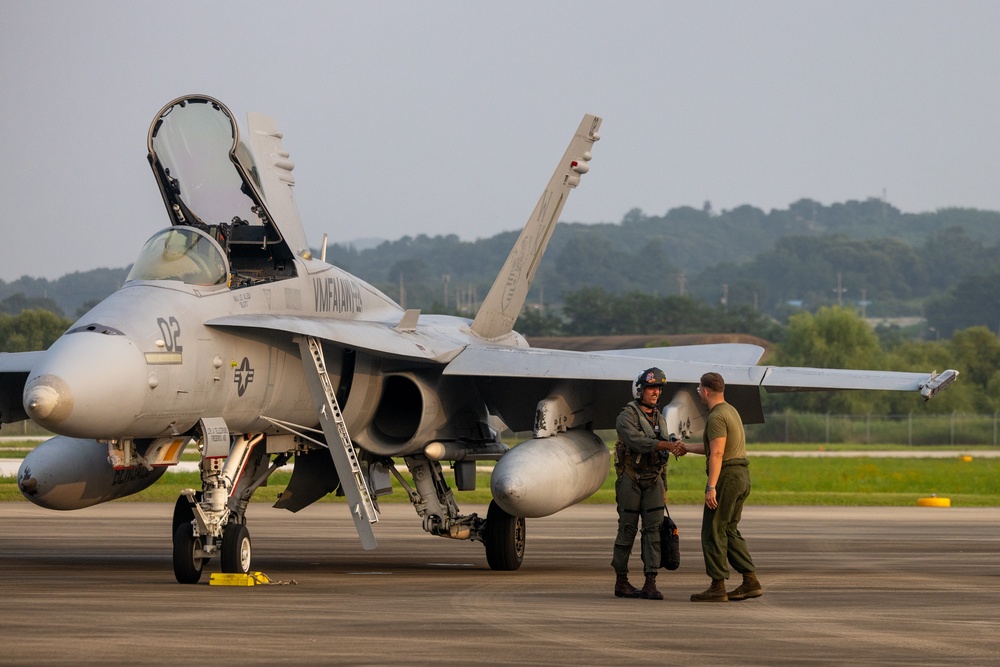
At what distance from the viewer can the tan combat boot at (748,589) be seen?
1128 centimetres

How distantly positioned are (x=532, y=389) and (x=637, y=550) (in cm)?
332

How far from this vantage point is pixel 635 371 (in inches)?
561

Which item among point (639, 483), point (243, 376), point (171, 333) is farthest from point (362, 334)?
point (639, 483)

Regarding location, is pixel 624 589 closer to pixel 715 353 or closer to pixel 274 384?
pixel 274 384

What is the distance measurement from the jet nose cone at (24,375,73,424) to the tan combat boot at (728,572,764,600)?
508cm

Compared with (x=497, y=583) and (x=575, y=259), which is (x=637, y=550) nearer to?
(x=497, y=583)

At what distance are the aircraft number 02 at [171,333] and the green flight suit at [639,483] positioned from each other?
3496 millimetres

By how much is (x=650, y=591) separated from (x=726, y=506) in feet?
2.90

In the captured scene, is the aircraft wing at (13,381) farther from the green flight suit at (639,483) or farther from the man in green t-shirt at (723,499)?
the man in green t-shirt at (723,499)

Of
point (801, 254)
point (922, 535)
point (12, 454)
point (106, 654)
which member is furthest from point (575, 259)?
point (106, 654)

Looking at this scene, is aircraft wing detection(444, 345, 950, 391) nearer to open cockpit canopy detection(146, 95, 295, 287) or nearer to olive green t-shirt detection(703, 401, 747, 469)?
open cockpit canopy detection(146, 95, 295, 287)

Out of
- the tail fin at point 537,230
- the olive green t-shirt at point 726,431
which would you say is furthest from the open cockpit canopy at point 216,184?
the olive green t-shirt at point 726,431

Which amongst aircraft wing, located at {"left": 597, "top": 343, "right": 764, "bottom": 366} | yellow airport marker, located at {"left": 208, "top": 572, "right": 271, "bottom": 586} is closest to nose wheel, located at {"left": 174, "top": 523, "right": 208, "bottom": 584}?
yellow airport marker, located at {"left": 208, "top": 572, "right": 271, "bottom": 586}

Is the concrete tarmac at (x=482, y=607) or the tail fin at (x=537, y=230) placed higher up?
the tail fin at (x=537, y=230)
